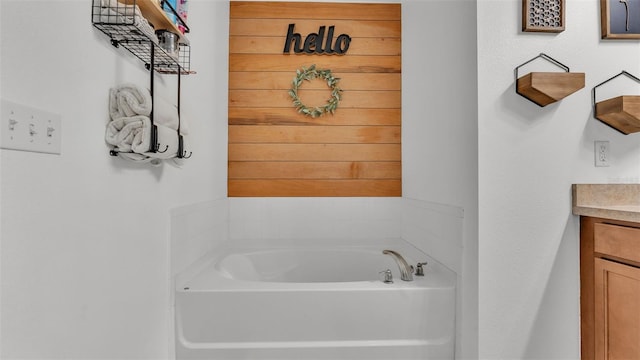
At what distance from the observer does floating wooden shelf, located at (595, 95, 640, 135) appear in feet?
4.43

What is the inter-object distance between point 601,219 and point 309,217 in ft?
5.71

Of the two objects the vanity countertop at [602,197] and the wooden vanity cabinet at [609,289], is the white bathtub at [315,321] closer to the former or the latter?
the wooden vanity cabinet at [609,289]

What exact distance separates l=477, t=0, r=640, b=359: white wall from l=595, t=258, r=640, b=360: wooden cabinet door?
0.09 meters

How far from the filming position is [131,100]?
1.17 meters

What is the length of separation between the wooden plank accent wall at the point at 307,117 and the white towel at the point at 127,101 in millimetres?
1482

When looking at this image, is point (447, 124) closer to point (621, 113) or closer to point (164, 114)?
point (621, 113)

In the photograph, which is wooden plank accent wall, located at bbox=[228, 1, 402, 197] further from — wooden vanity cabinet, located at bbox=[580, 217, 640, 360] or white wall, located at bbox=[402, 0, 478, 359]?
wooden vanity cabinet, located at bbox=[580, 217, 640, 360]

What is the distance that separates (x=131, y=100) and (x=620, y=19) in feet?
6.30

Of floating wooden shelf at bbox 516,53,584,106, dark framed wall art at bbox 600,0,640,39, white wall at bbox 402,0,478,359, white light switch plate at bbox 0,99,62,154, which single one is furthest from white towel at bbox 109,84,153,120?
dark framed wall art at bbox 600,0,640,39

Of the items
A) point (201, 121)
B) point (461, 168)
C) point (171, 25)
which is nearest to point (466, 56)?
point (461, 168)

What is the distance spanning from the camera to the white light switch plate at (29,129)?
0.74 m

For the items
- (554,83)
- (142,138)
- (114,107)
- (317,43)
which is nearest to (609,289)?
(554,83)

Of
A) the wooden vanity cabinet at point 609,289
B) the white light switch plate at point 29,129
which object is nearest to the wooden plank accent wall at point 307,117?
the wooden vanity cabinet at point 609,289

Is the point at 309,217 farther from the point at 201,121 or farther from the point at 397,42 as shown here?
the point at 397,42
